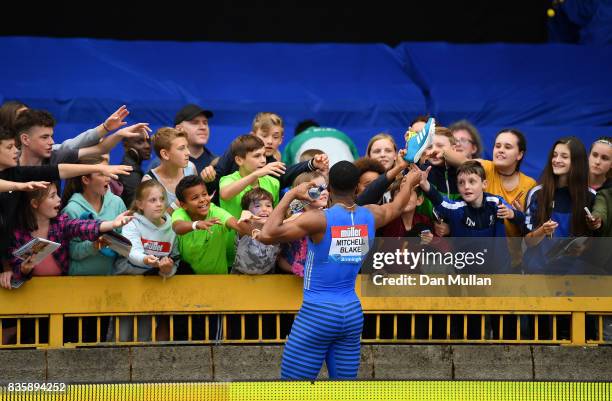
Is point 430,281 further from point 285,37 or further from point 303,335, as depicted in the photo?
point 285,37

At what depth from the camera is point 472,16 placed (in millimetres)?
14070

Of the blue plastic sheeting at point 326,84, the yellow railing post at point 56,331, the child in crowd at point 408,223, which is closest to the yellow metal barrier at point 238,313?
the yellow railing post at point 56,331

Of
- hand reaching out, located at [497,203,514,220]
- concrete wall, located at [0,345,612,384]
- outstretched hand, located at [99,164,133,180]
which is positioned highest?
outstretched hand, located at [99,164,133,180]

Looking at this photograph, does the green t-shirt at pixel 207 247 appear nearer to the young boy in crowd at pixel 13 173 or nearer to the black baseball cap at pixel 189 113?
the young boy in crowd at pixel 13 173

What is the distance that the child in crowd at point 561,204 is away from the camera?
856 centimetres

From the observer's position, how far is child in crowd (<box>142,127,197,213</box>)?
346 inches

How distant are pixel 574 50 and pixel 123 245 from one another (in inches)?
278

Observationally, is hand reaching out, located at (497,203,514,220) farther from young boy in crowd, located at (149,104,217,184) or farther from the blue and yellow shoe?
young boy in crowd, located at (149,104,217,184)

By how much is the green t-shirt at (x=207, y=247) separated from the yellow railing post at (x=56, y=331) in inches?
38.0

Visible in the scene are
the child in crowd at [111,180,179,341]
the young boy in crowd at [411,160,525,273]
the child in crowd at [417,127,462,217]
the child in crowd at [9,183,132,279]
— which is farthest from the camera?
the child in crowd at [417,127,462,217]

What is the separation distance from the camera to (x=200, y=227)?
26.2 ft

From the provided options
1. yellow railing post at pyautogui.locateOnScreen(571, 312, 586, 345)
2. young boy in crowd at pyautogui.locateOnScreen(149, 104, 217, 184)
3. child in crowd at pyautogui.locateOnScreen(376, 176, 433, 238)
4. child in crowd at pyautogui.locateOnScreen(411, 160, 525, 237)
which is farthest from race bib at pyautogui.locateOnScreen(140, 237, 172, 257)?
yellow railing post at pyautogui.locateOnScreen(571, 312, 586, 345)

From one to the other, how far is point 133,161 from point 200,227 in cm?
168

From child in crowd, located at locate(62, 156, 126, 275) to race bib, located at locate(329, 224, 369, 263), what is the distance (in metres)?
1.92
